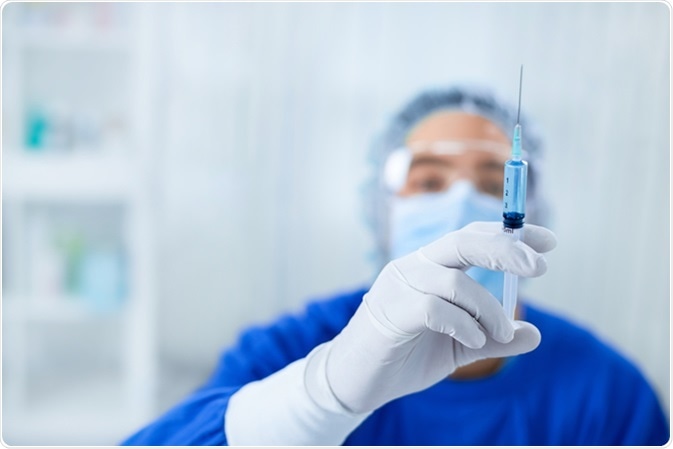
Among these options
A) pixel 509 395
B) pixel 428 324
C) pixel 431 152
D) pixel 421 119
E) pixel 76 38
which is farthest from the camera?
pixel 76 38

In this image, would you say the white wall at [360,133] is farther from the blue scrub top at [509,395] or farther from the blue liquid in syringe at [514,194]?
the blue liquid in syringe at [514,194]

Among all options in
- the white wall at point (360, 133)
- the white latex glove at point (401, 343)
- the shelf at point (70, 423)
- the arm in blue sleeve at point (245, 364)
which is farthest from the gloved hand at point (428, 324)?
the shelf at point (70, 423)

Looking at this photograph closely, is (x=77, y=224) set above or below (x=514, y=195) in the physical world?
below

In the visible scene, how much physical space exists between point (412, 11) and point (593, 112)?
0.61m

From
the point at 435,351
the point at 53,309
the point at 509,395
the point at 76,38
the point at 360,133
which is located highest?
the point at 76,38

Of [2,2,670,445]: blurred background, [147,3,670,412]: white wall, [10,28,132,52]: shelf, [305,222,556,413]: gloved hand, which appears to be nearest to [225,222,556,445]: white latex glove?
[305,222,556,413]: gloved hand

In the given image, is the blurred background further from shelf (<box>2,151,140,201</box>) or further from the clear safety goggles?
the clear safety goggles

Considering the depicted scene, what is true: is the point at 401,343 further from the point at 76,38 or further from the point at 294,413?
the point at 76,38

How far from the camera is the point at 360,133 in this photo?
224 cm

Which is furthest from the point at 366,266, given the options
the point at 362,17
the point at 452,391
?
the point at 452,391

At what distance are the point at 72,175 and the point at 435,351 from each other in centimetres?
172

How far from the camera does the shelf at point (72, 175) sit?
2.29 m

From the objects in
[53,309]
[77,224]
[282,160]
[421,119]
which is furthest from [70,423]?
[421,119]

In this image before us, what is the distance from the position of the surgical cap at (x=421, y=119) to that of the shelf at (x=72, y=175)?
943 millimetres
